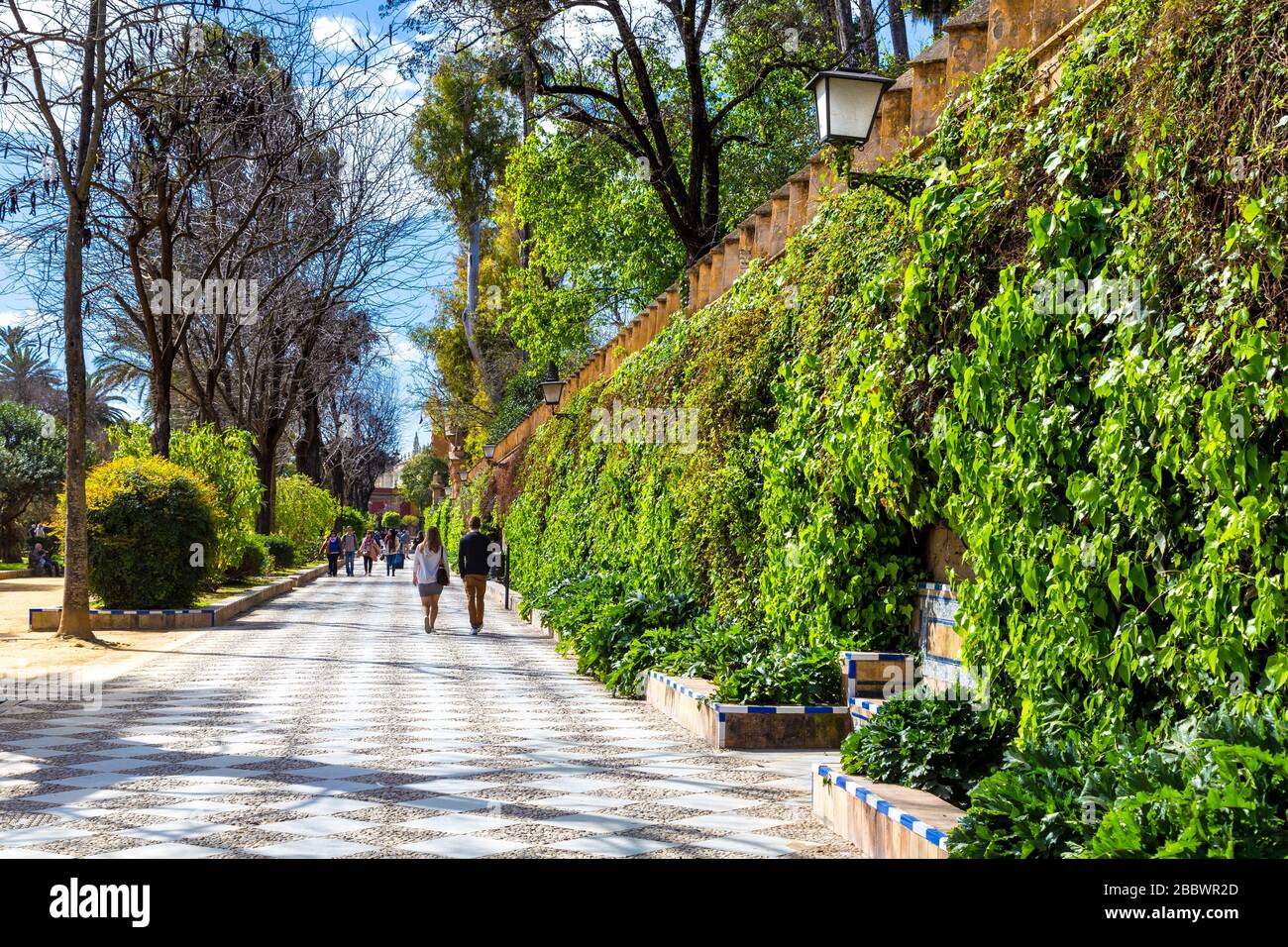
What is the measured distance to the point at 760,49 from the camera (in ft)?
82.4

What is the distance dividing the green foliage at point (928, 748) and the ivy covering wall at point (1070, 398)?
158 mm

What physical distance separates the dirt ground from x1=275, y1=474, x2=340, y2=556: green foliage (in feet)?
66.7

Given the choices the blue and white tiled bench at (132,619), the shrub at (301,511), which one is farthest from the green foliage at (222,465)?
the shrub at (301,511)

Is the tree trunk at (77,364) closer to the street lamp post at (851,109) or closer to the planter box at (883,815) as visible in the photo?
the street lamp post at (851,109)

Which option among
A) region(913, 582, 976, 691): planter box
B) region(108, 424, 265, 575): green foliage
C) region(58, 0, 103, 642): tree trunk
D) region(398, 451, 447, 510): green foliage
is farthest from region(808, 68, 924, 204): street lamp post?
region(398, 451, 447, 510): green foliage

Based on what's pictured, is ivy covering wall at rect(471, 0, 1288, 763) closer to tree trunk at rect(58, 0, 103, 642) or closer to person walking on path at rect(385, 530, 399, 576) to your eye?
tree trunk at rect(58, 0, 103, 642)

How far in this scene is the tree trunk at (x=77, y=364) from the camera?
1344 cm

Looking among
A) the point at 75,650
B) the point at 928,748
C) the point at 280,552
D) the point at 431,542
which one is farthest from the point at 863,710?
the point at 280,552

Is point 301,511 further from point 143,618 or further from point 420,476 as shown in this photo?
point 420,476

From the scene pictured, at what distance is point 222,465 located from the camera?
21.5m

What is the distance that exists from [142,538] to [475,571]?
4448 mm

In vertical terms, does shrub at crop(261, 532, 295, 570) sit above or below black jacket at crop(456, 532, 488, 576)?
below

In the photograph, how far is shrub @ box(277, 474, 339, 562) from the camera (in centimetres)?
3872
